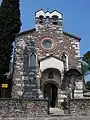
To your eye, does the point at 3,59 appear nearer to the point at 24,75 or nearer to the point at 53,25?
the point at 24,75

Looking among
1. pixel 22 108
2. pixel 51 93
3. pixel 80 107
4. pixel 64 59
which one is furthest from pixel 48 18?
pixel 22 108

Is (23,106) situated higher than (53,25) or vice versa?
(53,25)

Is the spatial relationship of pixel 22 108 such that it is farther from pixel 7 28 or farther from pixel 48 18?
pixel 48 18

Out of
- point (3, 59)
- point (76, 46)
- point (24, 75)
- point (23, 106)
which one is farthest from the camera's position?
point (76, 46)

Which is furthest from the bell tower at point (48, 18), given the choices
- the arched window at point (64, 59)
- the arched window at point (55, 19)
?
the arched window at point (64, 59)

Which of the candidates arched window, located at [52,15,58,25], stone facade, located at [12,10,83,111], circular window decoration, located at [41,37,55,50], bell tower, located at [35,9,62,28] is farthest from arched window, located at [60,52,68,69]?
arched window, located at [52,15,58,25]

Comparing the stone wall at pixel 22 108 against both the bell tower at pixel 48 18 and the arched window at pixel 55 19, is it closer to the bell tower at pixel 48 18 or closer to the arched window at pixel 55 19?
the bell tower at pixel 48 18

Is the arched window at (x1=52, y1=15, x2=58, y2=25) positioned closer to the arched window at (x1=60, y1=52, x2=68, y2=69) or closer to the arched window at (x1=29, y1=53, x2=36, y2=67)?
the arched window at (x1=60, y1=52, x2=68, y2=69)

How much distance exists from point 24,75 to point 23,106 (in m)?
8.04

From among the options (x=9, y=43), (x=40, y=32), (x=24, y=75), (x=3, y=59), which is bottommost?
(x=24, y=75)

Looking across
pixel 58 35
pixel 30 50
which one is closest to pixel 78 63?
pixel 58 35

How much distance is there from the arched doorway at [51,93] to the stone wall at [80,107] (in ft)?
25.5

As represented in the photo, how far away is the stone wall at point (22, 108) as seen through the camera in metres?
13.5

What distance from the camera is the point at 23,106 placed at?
13.6 m
